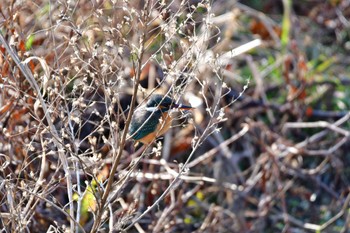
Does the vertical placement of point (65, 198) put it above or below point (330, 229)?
above

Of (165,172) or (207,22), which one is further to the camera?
(165,172)

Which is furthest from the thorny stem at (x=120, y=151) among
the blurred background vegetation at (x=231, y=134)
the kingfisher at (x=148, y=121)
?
the blurred background vegetation at (x=231, y=134)

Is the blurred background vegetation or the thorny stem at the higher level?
the thorny stem

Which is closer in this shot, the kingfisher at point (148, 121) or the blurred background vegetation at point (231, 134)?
the kingfisher at point (148, 121)

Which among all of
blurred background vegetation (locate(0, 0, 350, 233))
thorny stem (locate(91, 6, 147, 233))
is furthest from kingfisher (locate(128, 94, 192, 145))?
thorny stem (locate(91, 6, 147, 233))

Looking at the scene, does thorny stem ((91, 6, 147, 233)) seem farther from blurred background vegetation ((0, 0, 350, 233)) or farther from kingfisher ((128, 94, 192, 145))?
blurred background vegetation ((0, 0, 350, 233))

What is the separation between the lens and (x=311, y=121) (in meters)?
5.71

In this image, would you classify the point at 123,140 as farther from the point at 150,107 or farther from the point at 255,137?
the point at 255,137

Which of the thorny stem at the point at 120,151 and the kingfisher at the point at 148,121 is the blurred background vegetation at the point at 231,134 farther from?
the thorny stem at the point at 120,151

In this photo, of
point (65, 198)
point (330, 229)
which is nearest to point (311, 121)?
point (330, 229)

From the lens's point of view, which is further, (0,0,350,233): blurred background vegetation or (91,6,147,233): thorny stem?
(0,0,350,233): blurred background vegetation

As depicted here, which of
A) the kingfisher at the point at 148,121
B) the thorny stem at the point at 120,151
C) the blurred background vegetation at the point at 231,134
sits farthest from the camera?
the blurred background vegetation at the point at 231,134

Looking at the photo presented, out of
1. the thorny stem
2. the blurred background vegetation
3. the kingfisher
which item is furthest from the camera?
the blurred background vegetation

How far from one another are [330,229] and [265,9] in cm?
281
